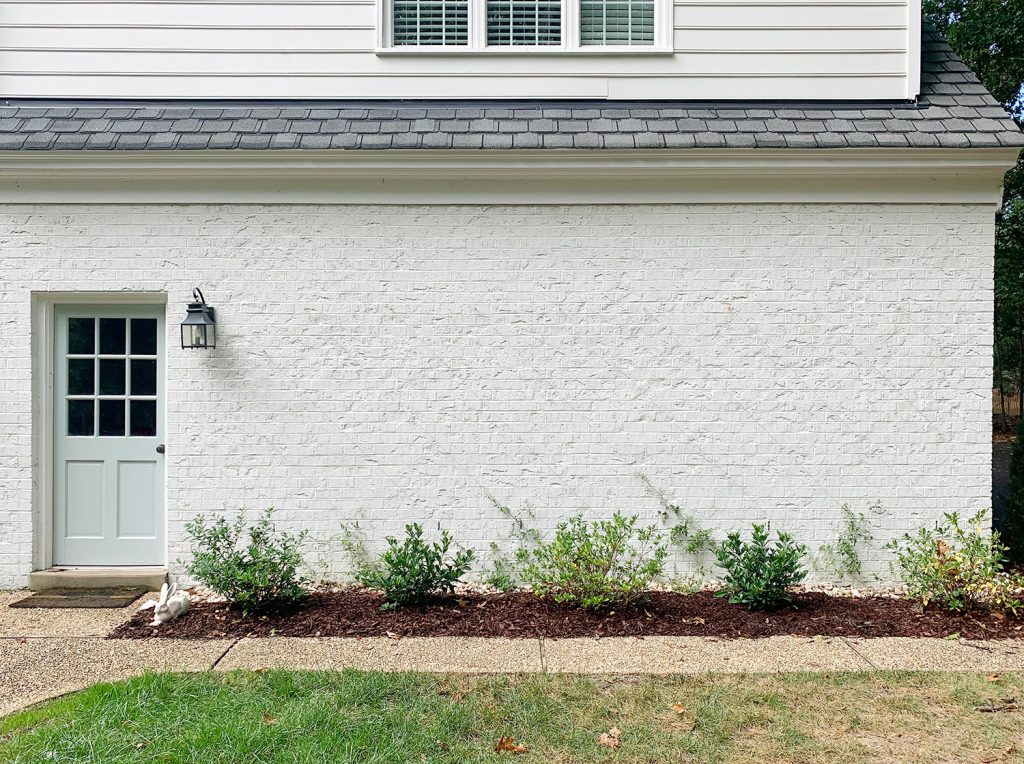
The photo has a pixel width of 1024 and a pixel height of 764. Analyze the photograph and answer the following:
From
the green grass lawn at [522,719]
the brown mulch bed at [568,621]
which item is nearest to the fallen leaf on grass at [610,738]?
the green grass lawn at [522,719]

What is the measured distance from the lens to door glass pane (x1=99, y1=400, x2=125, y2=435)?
581 cm

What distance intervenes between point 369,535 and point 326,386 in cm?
121

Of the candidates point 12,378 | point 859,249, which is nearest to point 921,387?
point 859,249

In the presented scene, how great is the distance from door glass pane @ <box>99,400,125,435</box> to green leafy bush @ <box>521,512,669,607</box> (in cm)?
341

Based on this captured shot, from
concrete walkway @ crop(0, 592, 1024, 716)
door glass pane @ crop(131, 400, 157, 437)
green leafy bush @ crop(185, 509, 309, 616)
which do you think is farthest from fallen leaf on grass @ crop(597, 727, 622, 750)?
door glass pane @ crop(131, 400, 157, 437)

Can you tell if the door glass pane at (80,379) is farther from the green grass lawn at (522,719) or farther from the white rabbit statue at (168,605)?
the green grass lawn at (522,719)

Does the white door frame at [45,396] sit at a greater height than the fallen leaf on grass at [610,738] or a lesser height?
greater

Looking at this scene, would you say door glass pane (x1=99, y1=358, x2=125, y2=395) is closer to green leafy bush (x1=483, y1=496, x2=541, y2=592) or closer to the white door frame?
the white door frame

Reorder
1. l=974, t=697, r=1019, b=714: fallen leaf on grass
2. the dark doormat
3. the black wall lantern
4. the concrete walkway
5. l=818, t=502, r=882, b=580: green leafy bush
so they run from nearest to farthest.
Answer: l=974, t=697, r=1019, b=714: fallen leaf on grass
the concrete walkway
the dark doormat
the black wall lantern
l=818, t=502, r=882, b=580: green leafy bush

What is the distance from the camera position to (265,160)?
17.9 feet

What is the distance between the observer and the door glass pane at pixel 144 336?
583 cm

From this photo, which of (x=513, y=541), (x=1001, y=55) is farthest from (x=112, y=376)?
(x=1001, y=55)

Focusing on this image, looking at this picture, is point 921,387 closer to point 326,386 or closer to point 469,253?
point 469,253

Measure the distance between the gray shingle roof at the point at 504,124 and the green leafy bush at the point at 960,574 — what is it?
292 centimetres
